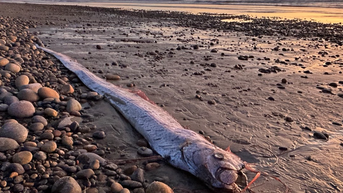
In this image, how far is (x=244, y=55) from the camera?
1009cm

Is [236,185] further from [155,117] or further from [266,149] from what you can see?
[155,117]

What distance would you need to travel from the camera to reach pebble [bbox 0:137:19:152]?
11.0 feet

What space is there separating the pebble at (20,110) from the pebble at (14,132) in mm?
760

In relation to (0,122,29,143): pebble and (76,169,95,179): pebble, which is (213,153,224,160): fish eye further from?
(0,122,29,143): pebble

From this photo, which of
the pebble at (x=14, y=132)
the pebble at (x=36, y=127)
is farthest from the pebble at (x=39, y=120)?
the pebble at (x=14, y=132)

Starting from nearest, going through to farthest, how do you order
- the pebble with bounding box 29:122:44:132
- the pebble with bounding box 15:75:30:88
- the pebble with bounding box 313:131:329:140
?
1. the pebble with bounding box 29:122:44:132
2. the pebble with bounding box 313:131:329:140
3. the pebble with bounding box 15:75:30:88

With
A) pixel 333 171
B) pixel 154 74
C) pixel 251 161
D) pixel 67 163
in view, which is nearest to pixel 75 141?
pixel 67 163

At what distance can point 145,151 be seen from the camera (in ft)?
12.6

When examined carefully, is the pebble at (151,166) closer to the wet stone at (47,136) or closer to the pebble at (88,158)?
the pebble at (88,158)

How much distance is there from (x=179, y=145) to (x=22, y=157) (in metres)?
1.87

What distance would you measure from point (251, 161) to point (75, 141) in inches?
97.4

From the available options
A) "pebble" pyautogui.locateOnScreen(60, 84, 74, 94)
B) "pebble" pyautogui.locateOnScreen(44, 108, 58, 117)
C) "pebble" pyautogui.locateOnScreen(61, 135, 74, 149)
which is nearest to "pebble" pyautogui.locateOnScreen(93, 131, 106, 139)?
"pebble" pyautogui.locateOnScreen(61, 135, 74, 149)

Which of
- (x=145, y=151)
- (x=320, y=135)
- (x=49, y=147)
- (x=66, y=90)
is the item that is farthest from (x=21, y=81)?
(x=320, y=135)

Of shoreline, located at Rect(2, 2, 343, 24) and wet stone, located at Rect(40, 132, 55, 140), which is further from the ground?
shoreline, located at Rect(2, 2, 343, 24)
